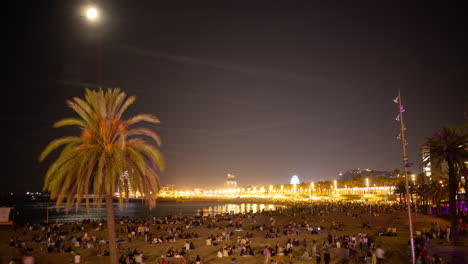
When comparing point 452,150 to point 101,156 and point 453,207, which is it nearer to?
point 453,207

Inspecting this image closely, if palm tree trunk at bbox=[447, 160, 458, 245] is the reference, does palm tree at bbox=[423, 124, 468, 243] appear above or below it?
above

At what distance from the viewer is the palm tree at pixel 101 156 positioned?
1384cm

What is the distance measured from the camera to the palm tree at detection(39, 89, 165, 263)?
13.8 metres

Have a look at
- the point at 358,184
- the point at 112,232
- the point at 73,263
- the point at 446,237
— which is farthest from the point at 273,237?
the point at 358,184

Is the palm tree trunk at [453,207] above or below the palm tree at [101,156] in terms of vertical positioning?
below

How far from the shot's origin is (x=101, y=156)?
1388cm

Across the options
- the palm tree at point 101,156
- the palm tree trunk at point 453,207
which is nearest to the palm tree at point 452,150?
the palm tree trunk at point 453,207

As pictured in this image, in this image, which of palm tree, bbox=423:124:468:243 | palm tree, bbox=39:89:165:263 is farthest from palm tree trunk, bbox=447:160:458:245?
palm tree, bbox=39:89:165:263

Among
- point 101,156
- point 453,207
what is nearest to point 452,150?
point 453,207

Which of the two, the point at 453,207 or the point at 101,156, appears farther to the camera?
the point at 453,207

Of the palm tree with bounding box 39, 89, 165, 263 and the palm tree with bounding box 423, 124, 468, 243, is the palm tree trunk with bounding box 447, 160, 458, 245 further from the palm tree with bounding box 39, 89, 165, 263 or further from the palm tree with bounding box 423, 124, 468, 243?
the palm tree with bounding box 39, 89, 165, 263

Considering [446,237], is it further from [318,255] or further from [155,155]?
[155,155]

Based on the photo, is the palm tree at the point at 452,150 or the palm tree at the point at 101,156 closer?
the palm tree at the point at 101,156

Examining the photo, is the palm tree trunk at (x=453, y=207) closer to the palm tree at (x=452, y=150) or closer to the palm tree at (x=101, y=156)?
the palm tree at (x=452, y=150)
